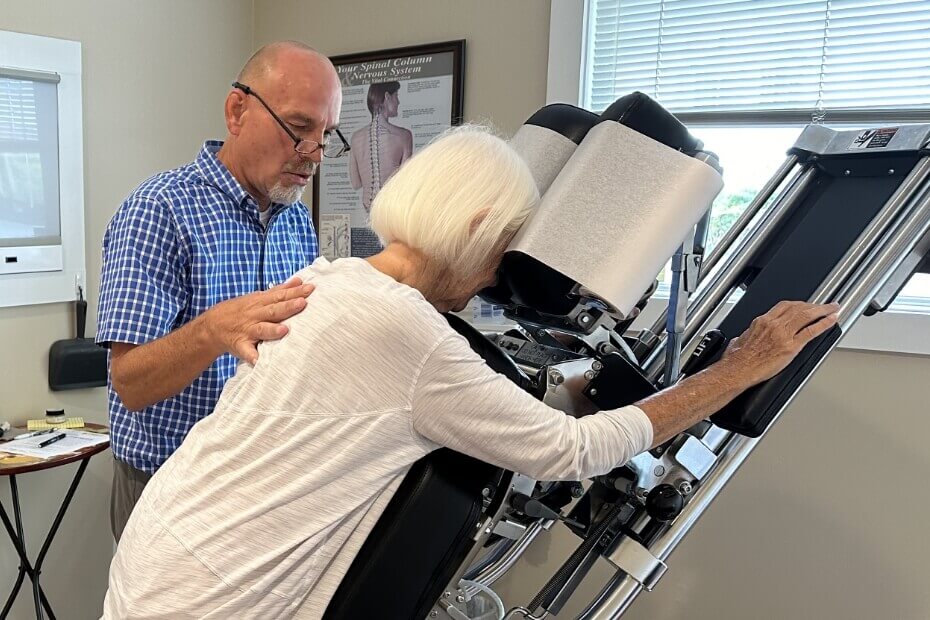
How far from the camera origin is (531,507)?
1.28 metres

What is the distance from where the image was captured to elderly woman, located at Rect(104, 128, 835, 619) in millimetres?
977

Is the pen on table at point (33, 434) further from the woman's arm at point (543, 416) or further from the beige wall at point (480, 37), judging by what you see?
the woman's arm at point (543, 416)

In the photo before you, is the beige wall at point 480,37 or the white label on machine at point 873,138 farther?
the beige wall at point 480,37

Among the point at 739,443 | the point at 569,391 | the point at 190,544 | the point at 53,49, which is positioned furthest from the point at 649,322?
the point at 53,49

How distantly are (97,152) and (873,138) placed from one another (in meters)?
2.31

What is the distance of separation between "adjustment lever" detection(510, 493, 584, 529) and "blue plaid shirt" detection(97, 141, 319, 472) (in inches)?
27.2

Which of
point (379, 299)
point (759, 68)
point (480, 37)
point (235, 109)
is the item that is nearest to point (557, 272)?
point (379, 299)

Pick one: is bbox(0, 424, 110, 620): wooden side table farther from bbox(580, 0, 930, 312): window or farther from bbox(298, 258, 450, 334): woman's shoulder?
bbox(580, 0, 930, 312): window

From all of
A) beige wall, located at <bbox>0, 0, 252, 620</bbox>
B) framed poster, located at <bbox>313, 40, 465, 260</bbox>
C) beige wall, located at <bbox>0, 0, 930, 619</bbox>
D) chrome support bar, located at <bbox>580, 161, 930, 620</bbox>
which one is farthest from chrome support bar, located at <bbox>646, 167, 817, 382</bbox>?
beige wall, located at <bbox>0, 0, 252, 620</bbox>

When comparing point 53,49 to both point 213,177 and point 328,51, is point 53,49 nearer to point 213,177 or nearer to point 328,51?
point 328,51

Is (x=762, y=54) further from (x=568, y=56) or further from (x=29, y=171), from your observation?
(x=29, y=171)

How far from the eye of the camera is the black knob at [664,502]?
125 centimetres

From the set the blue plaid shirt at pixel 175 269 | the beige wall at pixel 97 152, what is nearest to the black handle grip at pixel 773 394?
the blue plaid shirt at pixel 175 269

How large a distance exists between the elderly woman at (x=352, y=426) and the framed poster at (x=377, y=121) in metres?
1.58
